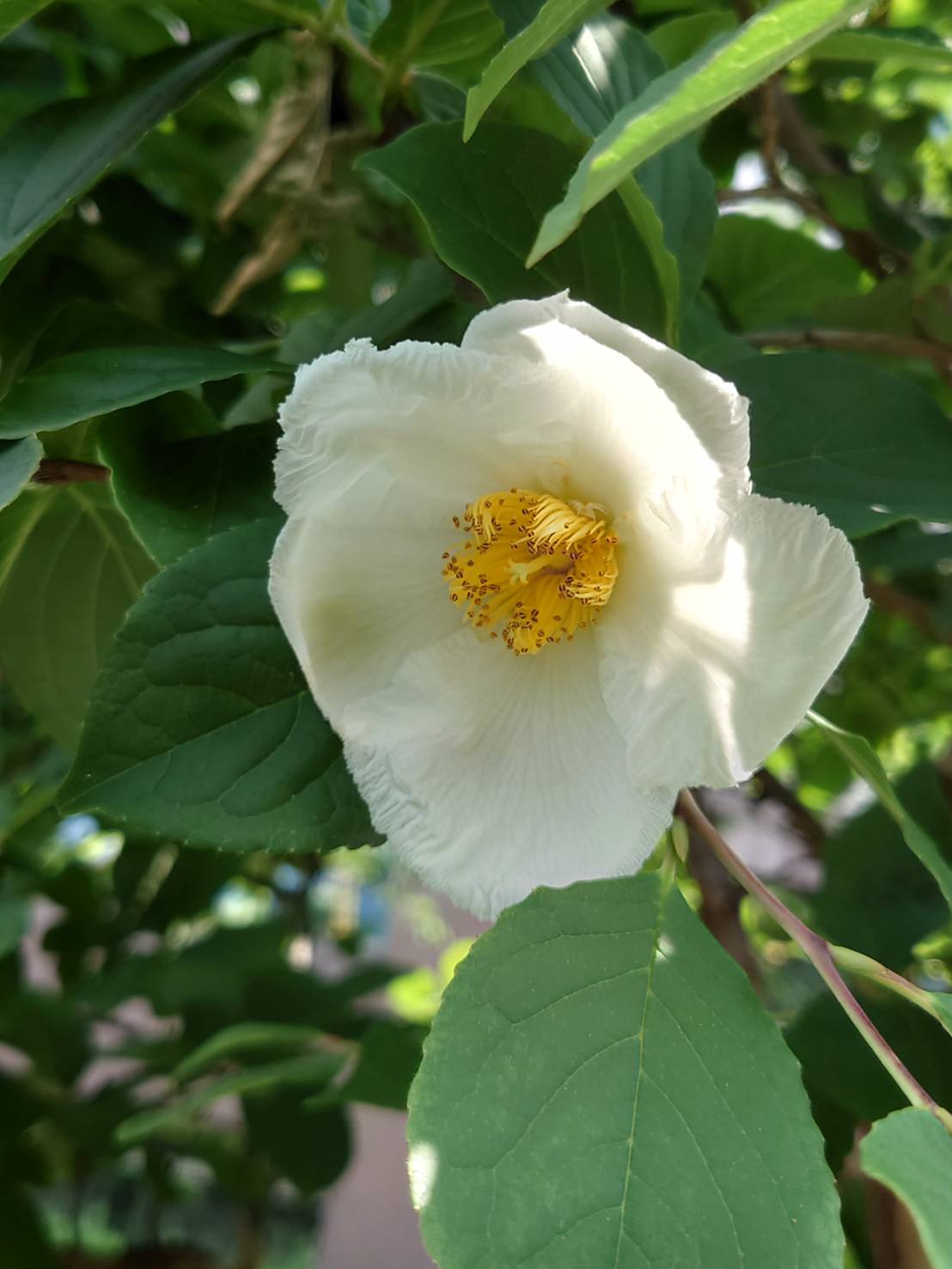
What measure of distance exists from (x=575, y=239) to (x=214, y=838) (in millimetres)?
338

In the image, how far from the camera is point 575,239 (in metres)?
0.55

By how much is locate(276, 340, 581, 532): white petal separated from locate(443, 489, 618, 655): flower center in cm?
2

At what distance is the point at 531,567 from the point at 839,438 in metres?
0.18

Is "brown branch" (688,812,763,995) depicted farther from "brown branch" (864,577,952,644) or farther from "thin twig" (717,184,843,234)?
"thin twig" (717,184,843,234)

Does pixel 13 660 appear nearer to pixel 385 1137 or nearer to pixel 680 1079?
pixel 680 1079

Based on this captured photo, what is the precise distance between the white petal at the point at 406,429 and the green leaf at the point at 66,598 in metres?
0.26

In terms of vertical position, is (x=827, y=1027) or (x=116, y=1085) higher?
(x=827, y=1027)

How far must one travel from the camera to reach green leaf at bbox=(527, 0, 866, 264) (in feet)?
1.04

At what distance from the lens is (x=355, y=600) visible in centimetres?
57

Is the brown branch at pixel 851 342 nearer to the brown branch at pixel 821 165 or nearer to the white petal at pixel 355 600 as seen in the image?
the brown branch at pixel 821 165

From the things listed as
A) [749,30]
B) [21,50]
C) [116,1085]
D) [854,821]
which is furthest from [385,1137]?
[749,30]

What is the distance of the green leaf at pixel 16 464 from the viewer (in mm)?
467

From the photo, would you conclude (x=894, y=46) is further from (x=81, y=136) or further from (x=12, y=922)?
(x=12, y=922)

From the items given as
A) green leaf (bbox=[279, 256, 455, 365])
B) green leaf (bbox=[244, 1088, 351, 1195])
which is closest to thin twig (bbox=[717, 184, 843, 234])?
green leaf (bbox=[279, 256, 455, 365])
